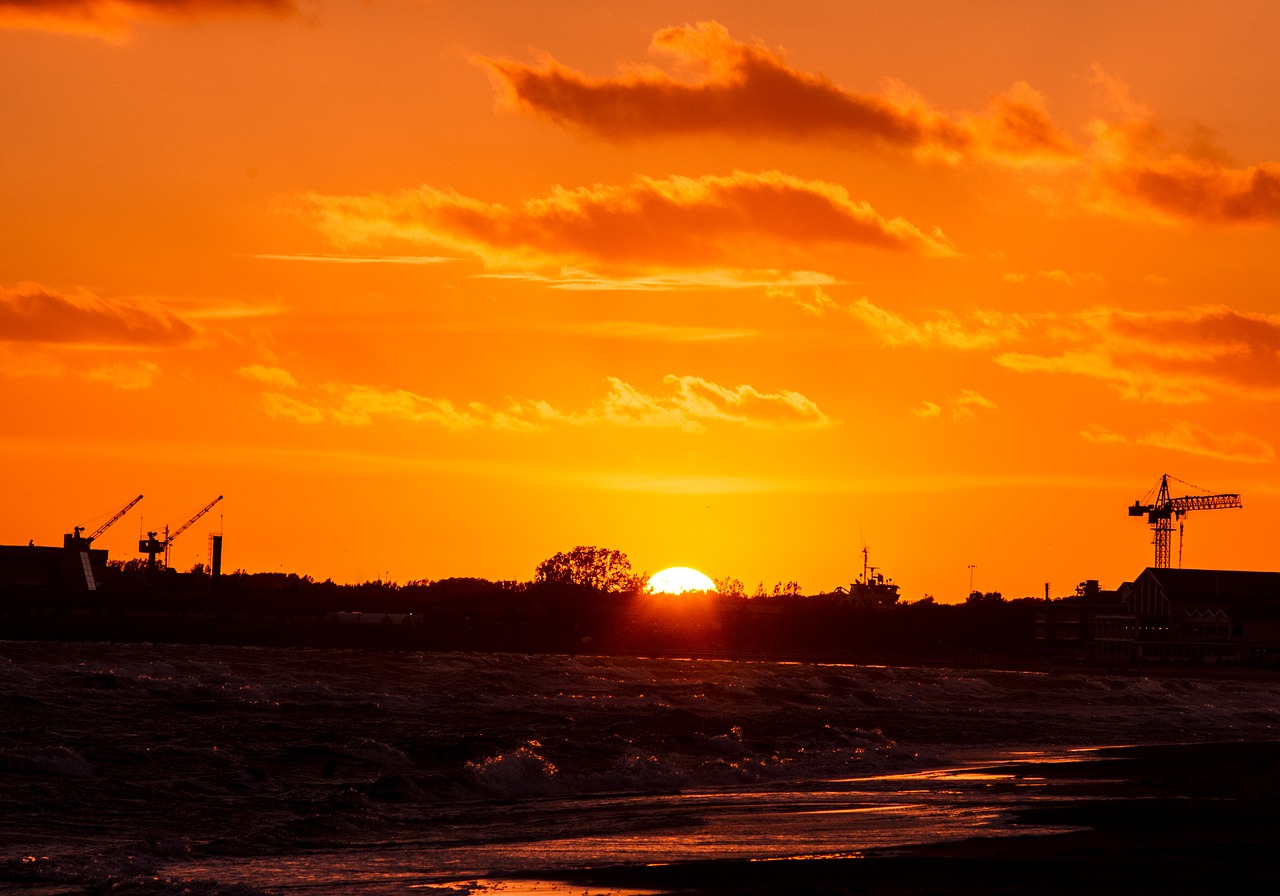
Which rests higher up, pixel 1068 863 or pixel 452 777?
pixel 1068 863

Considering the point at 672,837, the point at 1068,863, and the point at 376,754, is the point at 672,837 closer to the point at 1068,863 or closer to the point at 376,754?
the point at 1068,863

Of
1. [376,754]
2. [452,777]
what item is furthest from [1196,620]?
[452,777]

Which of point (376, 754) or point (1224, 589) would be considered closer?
point (376, 754)

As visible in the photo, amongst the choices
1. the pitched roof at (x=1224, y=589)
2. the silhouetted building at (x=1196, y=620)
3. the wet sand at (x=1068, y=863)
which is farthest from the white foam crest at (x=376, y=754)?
the pitched roof at (x=1224, y=589)

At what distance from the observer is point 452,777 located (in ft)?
116

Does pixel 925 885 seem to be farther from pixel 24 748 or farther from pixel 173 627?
pixel 173 627

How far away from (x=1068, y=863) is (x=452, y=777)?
1756 centimetres

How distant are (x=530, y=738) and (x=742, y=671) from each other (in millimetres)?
73628

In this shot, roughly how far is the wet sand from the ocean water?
45.8 inches

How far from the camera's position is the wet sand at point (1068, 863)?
1956cm

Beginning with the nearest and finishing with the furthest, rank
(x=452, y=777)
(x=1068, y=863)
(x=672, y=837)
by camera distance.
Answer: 1. (x=1068, y=863)
2. (x=672, y=837)
3. (x=452, y=777)

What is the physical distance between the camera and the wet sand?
1956 cm

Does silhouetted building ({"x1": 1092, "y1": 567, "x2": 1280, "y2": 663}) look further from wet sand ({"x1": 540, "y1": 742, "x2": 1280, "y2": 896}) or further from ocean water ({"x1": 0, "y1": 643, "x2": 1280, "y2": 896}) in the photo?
wet sand ({"x1": 540, "y1": 742, "x2": 1280, "y2": 896})

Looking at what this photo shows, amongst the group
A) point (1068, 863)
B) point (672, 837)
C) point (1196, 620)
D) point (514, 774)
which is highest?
point (1196, 620)
